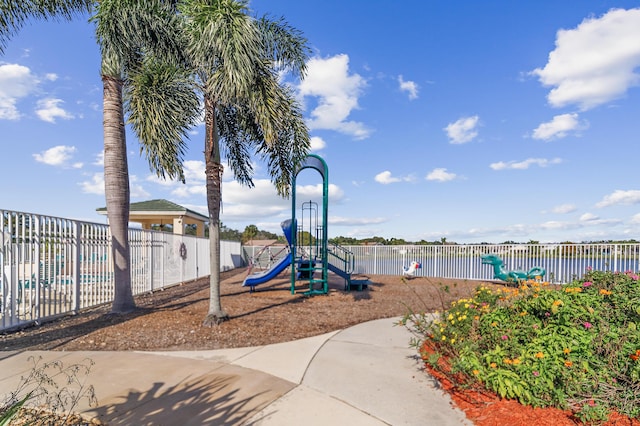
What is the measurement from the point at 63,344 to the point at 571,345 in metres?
7.47

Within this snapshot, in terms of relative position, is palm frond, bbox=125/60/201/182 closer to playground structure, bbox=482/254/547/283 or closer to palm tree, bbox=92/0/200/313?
palm tree, bbox=92/0/200/313

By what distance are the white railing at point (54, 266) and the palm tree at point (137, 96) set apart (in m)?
0.93

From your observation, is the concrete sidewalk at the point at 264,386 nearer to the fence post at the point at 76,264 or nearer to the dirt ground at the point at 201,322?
the dirt ground at the point at 201,322

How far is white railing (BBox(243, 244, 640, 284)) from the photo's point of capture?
1358 centimetres

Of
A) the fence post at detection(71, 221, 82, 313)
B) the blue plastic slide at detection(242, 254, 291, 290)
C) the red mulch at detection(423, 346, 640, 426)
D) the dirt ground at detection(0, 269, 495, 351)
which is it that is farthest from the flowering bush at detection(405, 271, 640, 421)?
the fence post at detection(71, 221, 82, 313)

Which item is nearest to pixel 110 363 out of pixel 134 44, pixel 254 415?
pixel 254 415

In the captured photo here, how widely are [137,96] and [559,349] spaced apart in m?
8.15

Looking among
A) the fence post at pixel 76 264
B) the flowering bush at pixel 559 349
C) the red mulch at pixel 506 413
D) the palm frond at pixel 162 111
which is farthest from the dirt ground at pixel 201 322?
the palm frond at pixel 162 111

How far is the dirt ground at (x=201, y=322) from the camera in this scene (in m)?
6.11

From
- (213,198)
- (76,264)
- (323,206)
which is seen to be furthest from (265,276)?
(76,264)

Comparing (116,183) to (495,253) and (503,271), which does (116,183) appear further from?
(495,253)

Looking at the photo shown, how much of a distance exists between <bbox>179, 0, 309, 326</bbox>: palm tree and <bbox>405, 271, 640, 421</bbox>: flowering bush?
193 inches

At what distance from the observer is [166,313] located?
27.2 ft

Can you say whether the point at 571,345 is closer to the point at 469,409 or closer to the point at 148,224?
the point at 469,409
